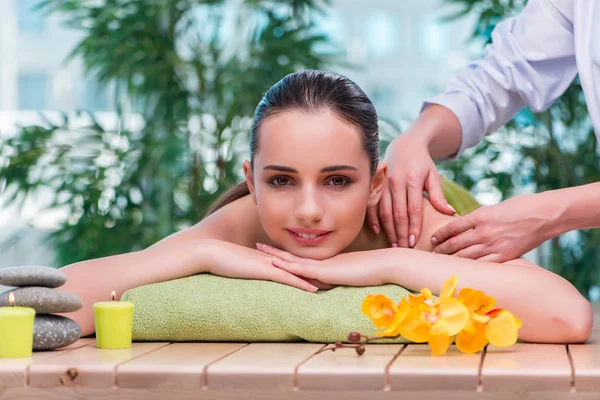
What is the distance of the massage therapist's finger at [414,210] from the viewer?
1960mm

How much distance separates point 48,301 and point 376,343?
573 millimetres

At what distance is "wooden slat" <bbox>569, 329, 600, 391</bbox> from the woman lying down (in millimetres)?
43

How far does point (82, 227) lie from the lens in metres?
3.92

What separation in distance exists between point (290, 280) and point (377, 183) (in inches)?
15.1

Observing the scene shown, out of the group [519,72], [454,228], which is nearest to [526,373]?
[454,228]

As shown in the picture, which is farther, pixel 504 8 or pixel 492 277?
pixel 504 8

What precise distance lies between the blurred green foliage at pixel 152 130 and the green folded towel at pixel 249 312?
2.31 m

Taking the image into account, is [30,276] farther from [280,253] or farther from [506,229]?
[506,229]

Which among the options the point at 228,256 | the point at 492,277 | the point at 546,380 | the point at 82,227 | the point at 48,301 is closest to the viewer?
the point at 546,380

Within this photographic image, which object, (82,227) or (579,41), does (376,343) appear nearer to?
(579,41)

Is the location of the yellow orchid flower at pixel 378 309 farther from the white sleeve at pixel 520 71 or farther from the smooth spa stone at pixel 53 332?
the white sleeve at pixel 520 71

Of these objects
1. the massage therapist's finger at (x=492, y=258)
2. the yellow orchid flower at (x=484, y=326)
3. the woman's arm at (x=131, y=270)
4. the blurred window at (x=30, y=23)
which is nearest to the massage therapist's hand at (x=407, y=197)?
the massage therapist's finger at (x=492, y=258)

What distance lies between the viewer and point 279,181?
1767mm

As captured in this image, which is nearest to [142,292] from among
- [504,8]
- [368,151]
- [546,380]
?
[368,151]
